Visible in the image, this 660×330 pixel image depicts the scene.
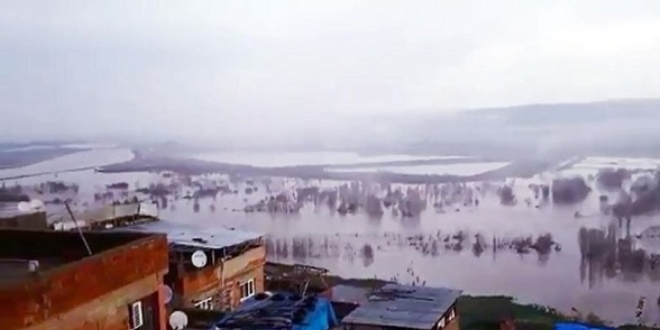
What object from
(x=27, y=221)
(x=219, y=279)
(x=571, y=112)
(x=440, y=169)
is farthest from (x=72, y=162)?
(x=571, y=112)

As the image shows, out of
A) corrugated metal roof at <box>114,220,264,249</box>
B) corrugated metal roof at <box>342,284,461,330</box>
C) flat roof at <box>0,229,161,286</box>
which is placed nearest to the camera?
flat roof at <box>0,229,161,286</box>

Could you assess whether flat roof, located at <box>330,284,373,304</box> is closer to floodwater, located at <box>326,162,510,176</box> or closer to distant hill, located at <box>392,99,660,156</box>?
floodwater, located at <box>326,162,510,176</box>

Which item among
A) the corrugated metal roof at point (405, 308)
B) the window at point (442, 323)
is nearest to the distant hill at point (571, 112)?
the corrugated metal roof at point (405, 308)

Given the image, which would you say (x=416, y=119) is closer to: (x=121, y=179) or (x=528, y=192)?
(x=528, y=192)

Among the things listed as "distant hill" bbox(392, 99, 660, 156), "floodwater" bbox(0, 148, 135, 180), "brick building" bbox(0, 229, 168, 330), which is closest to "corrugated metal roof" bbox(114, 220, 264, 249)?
"brick building" bbox(0, 229, 168, 330)

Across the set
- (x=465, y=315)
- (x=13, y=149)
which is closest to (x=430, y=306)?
(x=465, y=315)
